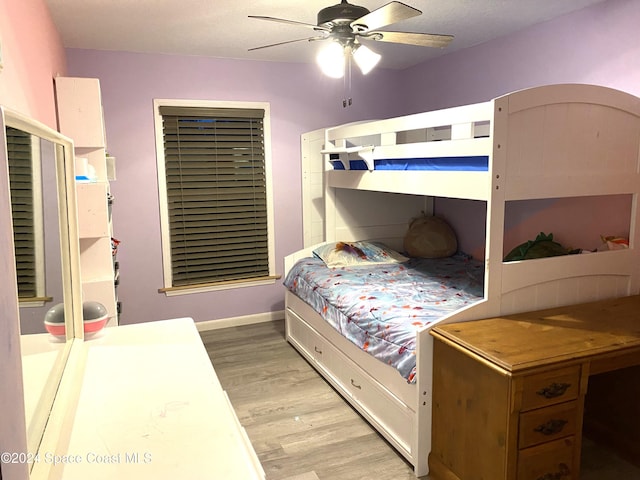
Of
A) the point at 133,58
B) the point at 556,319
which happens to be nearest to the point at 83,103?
the point at 133,58

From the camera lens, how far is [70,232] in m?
1.55

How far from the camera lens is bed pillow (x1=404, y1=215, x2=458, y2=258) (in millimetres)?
3994

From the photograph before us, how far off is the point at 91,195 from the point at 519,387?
2.20 metres

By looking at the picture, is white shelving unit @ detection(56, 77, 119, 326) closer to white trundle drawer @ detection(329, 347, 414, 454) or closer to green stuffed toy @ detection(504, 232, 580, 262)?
white trundle drawer @ detection(329, 347, 414, 454)

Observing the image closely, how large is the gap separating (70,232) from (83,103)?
4.79ft

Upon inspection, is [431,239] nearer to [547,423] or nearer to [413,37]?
[413,37]

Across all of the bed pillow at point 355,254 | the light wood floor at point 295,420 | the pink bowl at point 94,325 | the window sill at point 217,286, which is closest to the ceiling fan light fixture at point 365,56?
the bed pillow at point 355,254

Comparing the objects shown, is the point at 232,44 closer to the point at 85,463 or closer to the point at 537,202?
the point at 537,202

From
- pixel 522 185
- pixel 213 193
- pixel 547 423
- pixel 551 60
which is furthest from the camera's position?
pixel 213 193

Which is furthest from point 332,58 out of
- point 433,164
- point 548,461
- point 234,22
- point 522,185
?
point 548,461

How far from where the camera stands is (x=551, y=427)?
1.83 meters

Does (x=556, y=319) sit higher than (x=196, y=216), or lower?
lower

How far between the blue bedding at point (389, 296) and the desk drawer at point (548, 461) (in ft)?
1.79

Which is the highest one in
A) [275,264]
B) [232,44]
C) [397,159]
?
[232,44]
